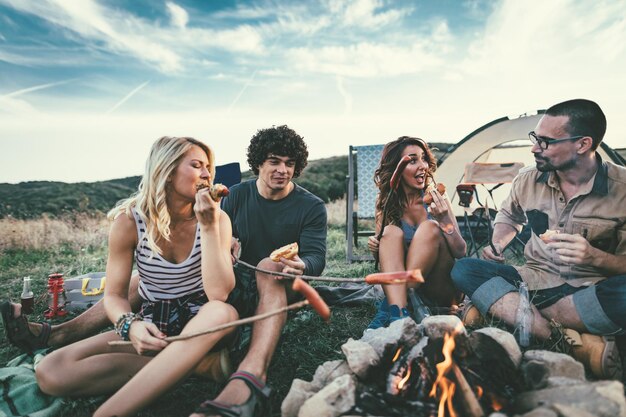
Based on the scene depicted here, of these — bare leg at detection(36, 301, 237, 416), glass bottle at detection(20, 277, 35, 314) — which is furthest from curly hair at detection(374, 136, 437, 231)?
glass bottle at detection(20, 277, 35, 314)

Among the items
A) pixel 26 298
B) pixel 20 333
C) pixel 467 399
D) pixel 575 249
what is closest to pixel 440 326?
pixel 467 399

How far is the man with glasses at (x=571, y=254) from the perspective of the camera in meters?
2.24

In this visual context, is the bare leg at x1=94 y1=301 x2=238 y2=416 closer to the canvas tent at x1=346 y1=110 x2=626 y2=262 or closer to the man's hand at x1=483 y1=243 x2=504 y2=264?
the man's hand at x1=483 y1=243 x2=504 y2=264

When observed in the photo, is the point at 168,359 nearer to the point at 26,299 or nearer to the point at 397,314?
the point at 397,314

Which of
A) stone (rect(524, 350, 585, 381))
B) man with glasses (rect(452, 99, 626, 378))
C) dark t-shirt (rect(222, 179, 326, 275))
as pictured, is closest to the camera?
stone (rect(524, 350, 585, 381))

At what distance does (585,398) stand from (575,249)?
109 centimetres

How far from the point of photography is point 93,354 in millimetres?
2150

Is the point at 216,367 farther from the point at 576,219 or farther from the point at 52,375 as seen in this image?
the point at 576,219

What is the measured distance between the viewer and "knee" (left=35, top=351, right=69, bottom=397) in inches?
79.9

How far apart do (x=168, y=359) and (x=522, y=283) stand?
2368 mm

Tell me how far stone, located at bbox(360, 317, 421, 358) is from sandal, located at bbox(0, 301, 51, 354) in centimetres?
244

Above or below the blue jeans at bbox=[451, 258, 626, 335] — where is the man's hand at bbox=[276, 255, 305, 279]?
above

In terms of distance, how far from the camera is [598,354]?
7.11 ft

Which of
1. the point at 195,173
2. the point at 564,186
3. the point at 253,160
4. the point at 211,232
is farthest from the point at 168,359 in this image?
the point at 564,186
